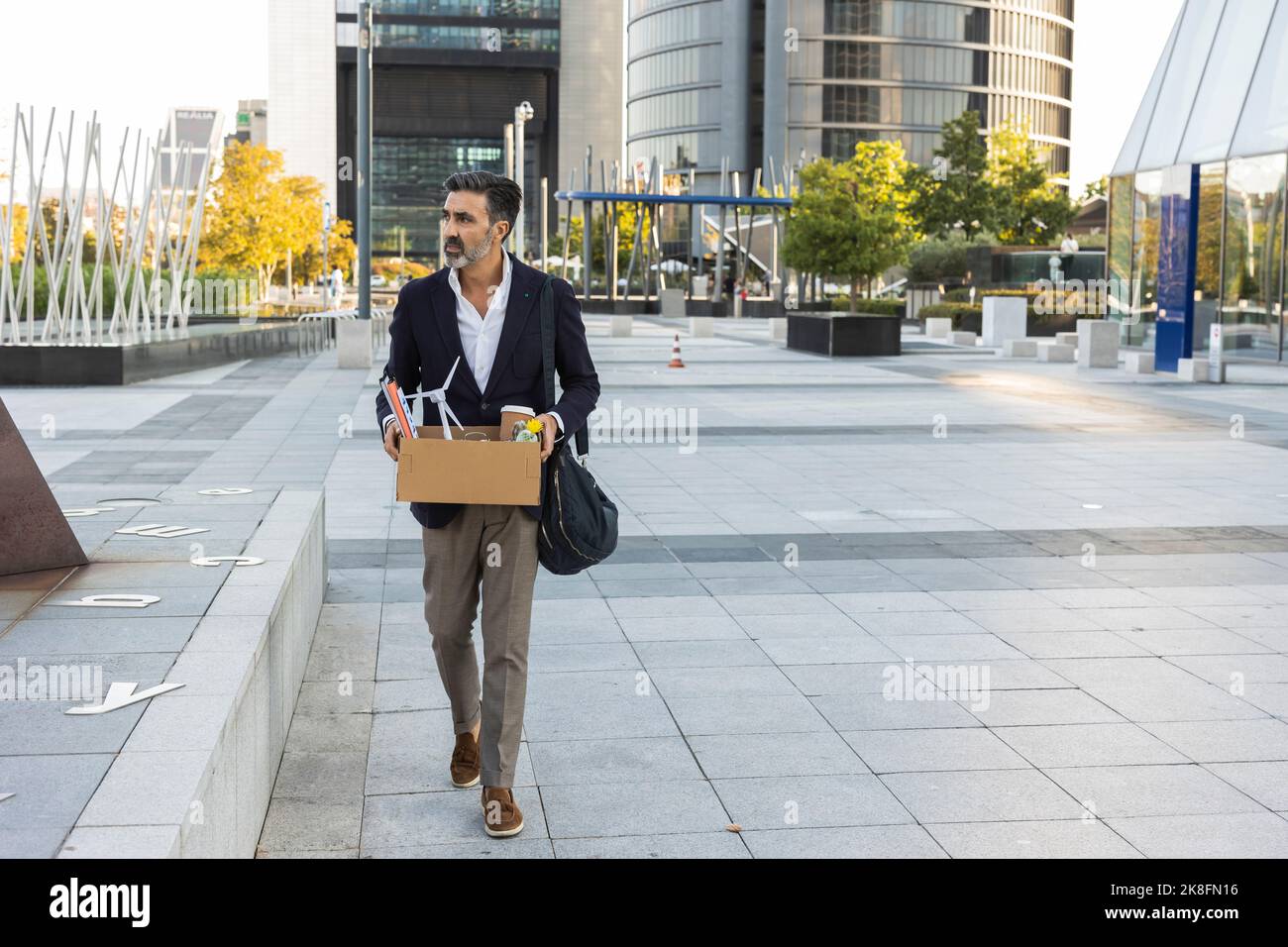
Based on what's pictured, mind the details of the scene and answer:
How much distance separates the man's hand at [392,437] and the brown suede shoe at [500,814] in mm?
1044

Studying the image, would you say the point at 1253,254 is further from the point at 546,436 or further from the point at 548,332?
the point at 546,436

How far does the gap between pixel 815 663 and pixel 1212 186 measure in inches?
996

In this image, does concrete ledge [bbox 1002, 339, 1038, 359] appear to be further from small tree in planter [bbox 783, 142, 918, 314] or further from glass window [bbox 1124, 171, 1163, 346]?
small tree in planter [bbox 783, 142, 918, 314]

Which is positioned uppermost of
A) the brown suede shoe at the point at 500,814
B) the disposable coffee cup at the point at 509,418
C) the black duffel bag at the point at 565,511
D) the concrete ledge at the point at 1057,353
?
the concrete ledge at the point at 1057,353

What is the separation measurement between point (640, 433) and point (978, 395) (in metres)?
7.64

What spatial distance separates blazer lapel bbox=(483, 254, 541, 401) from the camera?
465 cm

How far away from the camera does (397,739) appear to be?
18.2 ft

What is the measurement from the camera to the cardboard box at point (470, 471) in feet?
14.4

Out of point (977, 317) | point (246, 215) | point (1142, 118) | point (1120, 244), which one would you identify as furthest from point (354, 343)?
point (246, 215)

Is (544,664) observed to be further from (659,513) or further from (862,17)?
(862,17)

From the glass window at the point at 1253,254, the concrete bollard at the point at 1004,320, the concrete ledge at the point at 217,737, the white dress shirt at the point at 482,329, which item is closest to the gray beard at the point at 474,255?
the white dress shirt at the point at 482,329

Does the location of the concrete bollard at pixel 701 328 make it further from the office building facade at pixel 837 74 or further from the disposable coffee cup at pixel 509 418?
the office building facade at pixel 837 74

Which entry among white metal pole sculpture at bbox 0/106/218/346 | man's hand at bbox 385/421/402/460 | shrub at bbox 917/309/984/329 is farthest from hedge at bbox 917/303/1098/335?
man's hand at bbox 385/421/402/460

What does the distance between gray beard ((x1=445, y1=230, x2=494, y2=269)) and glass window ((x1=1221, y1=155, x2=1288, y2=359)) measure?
26.3 m
